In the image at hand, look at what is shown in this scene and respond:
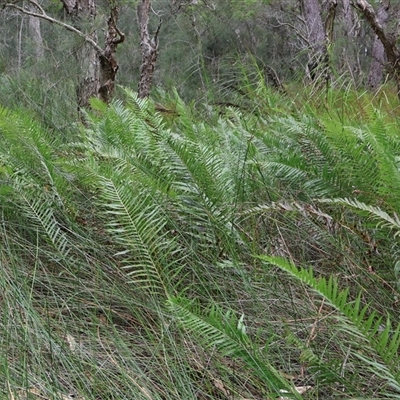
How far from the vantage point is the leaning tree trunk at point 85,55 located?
4.98m

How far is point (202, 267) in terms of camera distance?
1989 mm

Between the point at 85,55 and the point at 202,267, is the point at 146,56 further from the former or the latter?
the point at 202,267

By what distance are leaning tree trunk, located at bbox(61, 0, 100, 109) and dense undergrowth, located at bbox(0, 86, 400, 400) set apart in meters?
2.22

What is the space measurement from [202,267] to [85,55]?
3668mm

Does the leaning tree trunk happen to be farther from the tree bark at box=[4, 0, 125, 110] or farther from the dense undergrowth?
the dense undergrowth

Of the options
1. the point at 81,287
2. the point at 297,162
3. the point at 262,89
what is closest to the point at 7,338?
the point at 81,287

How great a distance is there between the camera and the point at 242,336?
1334mm

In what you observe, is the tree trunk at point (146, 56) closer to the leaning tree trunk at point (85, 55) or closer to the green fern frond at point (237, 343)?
the leaning tree trunk at point (85, 55)

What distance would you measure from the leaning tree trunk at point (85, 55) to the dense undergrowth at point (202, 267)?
222cm

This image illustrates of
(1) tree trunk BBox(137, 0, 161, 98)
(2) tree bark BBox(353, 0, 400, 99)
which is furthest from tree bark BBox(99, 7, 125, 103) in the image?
(2) tree bark BBox(353, 0, 400, 99)

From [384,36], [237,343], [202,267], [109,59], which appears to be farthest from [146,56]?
[237,343]

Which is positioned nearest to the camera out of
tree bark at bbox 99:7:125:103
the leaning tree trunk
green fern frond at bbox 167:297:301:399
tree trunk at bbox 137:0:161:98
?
green fern frond at bbox 167:297:301:399

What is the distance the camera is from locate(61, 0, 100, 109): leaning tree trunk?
4984mm

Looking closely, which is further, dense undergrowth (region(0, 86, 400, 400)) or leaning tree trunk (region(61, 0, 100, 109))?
leaning tree trunk (region(61, 0, 100, 109))
